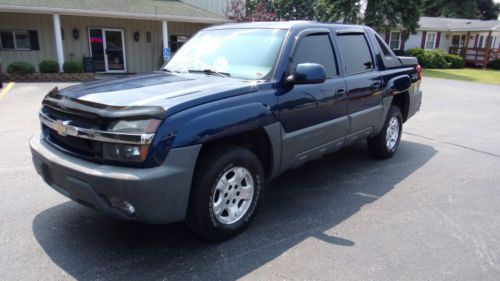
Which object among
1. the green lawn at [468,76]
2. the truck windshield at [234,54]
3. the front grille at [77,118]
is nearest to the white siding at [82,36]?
the green lawn at [468,76]

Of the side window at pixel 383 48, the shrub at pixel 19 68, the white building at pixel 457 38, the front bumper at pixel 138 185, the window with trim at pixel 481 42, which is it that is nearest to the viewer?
the front bumper at pixel 138 185

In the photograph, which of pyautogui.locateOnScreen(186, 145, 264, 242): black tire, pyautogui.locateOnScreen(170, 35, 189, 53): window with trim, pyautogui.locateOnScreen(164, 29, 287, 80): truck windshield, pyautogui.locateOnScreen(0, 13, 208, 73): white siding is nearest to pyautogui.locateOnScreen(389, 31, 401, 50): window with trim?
pyautogui.locateOnScreen(0, 13, 208, 73): white siding

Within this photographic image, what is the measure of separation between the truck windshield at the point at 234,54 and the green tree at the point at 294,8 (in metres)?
38.4

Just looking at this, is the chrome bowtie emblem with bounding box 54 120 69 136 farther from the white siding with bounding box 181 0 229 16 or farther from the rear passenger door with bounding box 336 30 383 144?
the white siding with bounding box 181 0 229 16

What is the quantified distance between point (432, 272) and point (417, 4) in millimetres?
27240

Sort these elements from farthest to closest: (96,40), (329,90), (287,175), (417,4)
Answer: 1. (417,4)
2. (96,40)
3. (287,175)
4. (329,90)

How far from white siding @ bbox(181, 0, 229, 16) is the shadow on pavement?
64.8 ft

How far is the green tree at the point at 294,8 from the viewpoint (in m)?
40.8

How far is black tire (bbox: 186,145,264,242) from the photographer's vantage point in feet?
9.84

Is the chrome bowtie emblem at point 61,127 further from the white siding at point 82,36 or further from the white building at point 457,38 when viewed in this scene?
the white building at point 457,38

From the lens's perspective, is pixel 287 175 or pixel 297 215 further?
pixel 287 175

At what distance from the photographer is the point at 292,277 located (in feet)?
9.43

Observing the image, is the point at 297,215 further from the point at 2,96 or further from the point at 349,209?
the point at 2,96

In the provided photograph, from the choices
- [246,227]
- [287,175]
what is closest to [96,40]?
[287,175]
